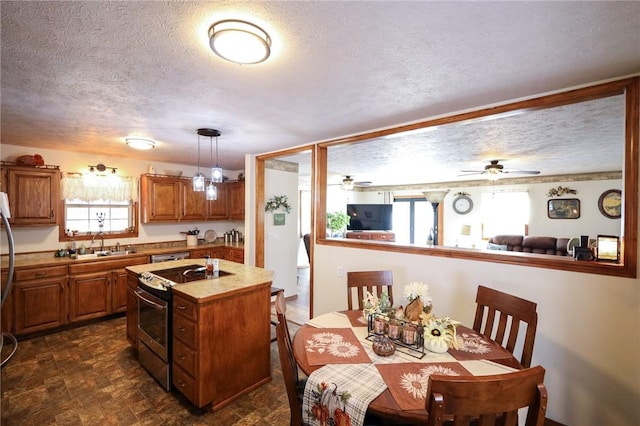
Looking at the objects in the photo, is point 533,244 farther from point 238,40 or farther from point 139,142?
point 139,142

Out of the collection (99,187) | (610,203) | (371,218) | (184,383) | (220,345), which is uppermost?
(99,187)

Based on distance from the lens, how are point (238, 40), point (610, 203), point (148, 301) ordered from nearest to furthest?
1. point (238, 40)
2. point (148, 301)
3. point (610, 203)

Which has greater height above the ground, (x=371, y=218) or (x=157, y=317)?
(x=371, y=218)

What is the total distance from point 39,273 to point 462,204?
846 cm

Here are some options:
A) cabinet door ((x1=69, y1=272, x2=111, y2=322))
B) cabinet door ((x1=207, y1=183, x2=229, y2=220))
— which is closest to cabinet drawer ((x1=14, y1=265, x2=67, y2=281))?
cabinet door ((x1=69, y1=272, x2=111, y2=322))

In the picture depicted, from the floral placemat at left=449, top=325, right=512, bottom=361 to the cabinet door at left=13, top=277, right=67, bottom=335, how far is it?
443 cm

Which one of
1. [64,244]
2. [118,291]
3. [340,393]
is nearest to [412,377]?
[340,393]

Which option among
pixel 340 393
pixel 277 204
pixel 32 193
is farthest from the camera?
pixel 277 204

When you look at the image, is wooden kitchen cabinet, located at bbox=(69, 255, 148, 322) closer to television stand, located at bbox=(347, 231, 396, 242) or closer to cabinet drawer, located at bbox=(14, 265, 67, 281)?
cabinet drawer, located at bbox=(14, 265, 67, 281)

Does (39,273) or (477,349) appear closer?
(477,349)

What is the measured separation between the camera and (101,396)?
235cm

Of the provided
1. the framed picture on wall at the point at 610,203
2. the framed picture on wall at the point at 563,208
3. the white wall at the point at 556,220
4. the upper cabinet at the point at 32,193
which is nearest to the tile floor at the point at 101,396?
the upper cabinet at the point at 32,193

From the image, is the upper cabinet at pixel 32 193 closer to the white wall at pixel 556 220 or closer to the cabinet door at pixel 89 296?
the cabinet door at pixel 89 296

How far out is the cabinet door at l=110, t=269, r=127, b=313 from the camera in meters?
3.94
